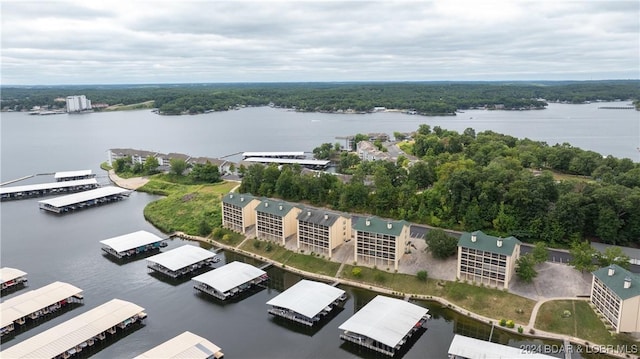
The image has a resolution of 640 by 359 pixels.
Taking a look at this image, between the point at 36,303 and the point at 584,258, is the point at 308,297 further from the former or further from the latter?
the point at 584,258

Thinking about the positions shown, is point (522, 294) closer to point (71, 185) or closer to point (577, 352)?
point (577, 352)

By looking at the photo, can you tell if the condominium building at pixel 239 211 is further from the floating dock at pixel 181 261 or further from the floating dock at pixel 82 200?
the floating dock at pixel 82 200

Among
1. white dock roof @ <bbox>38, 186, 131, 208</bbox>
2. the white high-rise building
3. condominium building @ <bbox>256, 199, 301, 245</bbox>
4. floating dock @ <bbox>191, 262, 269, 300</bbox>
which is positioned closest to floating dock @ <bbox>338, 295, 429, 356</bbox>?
floating dock @ <bbox>191, 262, 269, 300</bbox>

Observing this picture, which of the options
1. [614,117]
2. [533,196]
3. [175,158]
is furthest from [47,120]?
[614,117]

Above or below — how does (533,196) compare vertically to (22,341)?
above

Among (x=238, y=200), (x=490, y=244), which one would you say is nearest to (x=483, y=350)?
(x=490, y=244)

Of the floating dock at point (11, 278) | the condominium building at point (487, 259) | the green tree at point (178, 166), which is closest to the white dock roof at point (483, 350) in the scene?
the condominium building at point (487, 259)

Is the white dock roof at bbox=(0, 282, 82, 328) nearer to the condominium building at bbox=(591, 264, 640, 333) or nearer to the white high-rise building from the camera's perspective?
A: the condominium building at bbox=(591, 264, 640, 333)
